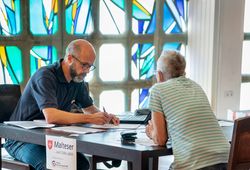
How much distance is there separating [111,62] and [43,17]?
83 cm

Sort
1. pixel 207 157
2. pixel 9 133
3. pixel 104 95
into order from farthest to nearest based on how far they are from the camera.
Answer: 1. pixel 104 95
2. pixel 9 133
3. pixel 207 157

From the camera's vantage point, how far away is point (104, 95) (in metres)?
4.73

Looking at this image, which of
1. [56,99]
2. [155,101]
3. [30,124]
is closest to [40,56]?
[56,99]

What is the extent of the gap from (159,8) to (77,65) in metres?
1.98

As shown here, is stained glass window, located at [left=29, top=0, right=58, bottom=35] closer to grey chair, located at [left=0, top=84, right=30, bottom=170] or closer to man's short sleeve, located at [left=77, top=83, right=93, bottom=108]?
A: grey chair, located at [left=0, top=84, right=30, bottom=170]

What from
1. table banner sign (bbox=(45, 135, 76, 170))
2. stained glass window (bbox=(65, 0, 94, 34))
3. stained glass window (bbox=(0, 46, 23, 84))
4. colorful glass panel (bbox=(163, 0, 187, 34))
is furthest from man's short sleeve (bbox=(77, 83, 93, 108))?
colorful glass panel (bbox=(163, 0, 187, 34))

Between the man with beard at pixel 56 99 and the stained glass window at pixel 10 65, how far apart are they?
1.16m

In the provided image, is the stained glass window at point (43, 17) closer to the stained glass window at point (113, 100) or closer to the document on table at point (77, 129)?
the stained glass window at point (113, 100)

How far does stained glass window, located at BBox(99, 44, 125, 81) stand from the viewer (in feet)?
15.4

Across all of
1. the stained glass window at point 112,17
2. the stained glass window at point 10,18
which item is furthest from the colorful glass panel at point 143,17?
the stained glass window at point 10,18

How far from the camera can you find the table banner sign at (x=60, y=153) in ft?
8.20

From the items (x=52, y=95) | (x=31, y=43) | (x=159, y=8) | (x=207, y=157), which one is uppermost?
(x=159, y=8)


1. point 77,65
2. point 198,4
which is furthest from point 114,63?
point 77,65

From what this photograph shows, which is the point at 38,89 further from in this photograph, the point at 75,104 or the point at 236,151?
the point at 236,151
